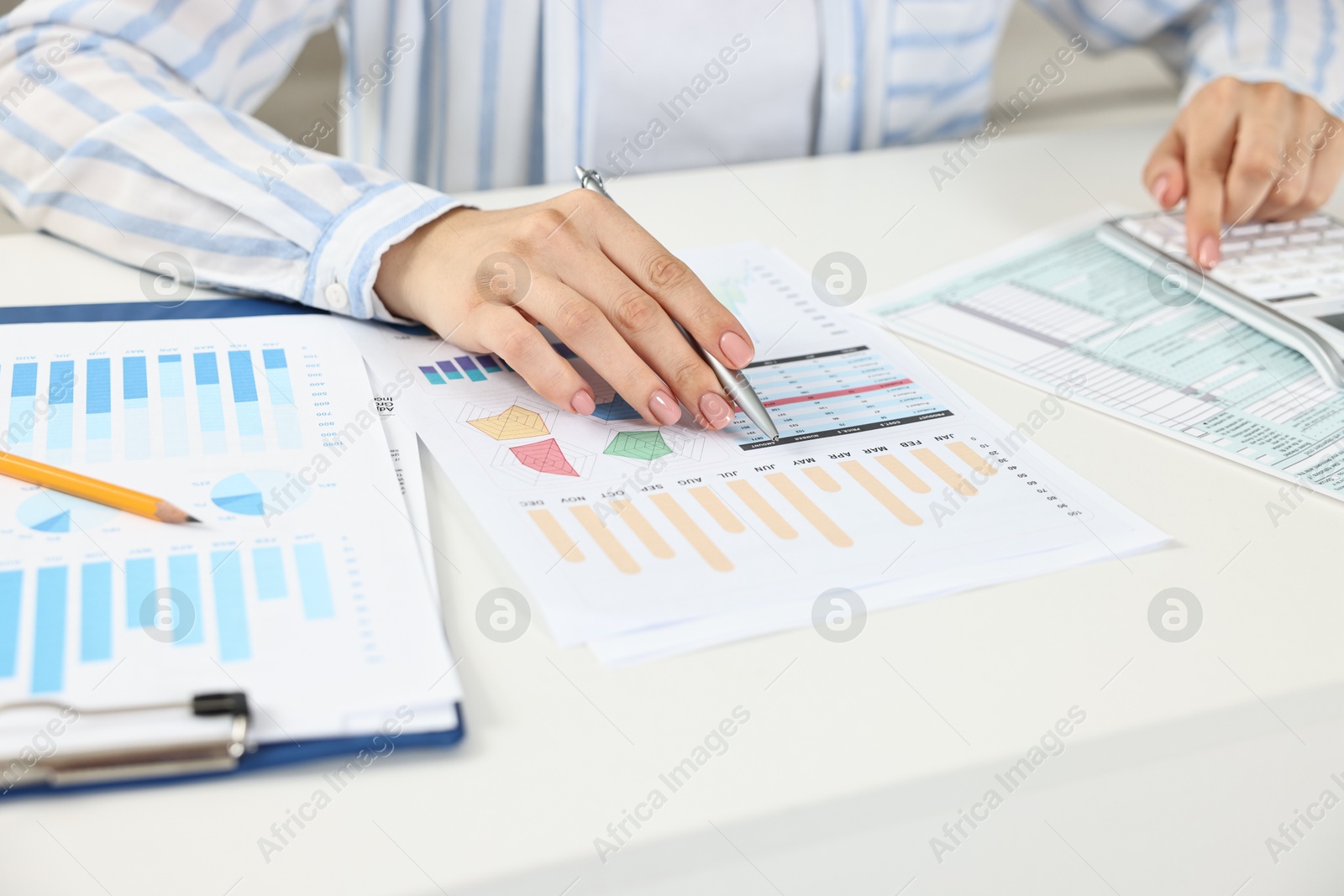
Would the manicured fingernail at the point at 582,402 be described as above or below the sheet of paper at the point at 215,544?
above

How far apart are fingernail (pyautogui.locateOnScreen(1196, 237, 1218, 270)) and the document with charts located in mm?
279

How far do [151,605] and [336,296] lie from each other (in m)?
0.29

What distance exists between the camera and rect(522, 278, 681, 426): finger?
1.90ft

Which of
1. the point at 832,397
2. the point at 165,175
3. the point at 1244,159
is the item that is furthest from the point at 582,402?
the point at 1244,159

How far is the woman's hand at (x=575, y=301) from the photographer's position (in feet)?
1.93

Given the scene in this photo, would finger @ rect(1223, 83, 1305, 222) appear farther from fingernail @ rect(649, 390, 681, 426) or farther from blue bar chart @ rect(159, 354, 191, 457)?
blue bar chart @ rect(159, 354, 191, 457)

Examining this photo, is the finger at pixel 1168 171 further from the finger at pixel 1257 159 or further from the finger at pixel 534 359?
the finger at pixel 534 359

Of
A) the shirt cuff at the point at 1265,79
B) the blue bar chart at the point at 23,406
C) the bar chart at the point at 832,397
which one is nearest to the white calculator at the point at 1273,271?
the shirt cuff at the point at 1265,79

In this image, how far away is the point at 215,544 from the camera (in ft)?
1.49

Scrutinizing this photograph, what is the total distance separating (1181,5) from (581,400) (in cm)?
96

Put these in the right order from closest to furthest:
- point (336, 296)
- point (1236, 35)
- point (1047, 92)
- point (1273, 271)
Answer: point (336, 296) → point (1273, 271) → point (1236, 35) → point (1047, 92)

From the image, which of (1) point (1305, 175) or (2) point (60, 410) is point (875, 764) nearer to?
(2) point (60, 410)

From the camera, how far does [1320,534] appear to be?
534 millimetres

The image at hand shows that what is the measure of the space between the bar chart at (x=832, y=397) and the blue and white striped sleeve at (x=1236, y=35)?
23.5 inches
